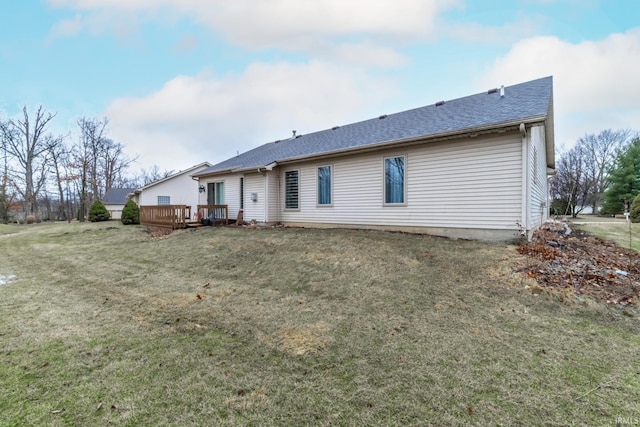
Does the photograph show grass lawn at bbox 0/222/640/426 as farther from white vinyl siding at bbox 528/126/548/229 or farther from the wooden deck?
the wooden deck

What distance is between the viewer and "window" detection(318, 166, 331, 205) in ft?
38.5

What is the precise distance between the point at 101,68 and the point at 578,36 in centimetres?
2131

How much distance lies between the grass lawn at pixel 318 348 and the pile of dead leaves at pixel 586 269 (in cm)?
45

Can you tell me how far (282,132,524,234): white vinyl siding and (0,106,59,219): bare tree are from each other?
38.3 m

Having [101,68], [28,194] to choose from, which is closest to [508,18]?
[101,68]

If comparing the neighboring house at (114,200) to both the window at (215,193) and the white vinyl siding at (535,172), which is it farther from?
the white vinyl siding at (535,172)

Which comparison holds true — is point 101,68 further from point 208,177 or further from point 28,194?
point 28,194

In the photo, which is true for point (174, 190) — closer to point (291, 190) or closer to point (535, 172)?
point (291, 190)

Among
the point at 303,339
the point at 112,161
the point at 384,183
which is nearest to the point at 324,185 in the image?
the point at 384,183

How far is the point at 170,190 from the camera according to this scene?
26.9 metres

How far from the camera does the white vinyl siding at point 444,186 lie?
780 centimetres

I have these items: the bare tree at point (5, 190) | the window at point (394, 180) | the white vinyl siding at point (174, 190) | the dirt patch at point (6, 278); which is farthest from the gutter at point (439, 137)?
the bare tree at point (5, 190)

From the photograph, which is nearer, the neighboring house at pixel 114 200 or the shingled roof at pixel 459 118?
the shingled roof at pixel 459 118

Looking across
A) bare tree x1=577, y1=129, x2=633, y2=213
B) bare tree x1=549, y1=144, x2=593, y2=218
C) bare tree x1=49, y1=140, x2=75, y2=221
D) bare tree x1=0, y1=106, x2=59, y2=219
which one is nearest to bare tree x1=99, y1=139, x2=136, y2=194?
bare tree x1=49, y1=140, x2=75, y2=221
